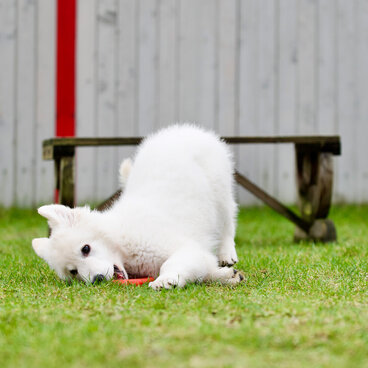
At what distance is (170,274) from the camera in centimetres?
264

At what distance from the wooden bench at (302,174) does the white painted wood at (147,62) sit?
1.97 m

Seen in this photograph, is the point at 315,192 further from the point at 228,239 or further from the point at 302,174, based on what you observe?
the point at 228,239

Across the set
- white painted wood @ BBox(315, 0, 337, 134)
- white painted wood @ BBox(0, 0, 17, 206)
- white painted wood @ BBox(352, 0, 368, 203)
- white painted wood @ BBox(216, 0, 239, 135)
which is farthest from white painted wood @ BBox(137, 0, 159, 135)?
white painted wood @ BBox(352, 0, 368, 203)

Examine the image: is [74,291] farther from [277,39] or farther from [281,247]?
[277,39]

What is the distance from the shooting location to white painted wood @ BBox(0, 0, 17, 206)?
6254 mm

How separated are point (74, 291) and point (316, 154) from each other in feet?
8.90

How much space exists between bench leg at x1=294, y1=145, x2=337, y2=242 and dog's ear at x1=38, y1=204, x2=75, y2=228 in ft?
Result: 7.67

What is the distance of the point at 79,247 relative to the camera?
273 cm

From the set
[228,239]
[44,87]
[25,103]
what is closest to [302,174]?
[228,239]

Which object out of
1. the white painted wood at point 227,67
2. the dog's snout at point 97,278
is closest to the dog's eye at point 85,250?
the dog's snout at point 97,278

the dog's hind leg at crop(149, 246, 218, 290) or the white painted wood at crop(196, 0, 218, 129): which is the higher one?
the white painted wood at crop(196, 0, 218, 129)

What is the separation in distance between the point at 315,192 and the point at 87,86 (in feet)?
9.13

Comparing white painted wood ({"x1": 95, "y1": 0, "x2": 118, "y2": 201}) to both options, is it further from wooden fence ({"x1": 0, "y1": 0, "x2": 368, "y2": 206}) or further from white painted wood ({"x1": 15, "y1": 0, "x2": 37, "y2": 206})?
white painted wood ({"x1": 15, "y1": 0, "x2": 37, "y2": 206})

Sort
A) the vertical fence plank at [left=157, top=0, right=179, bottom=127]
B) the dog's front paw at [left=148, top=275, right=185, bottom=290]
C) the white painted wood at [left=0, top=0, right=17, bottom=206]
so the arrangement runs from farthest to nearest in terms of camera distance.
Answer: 1. the vertical fence plank at [left=157, top=0, right=179, bottom=127]
2. the white painted wood at [left=0, top=0, right=17, bottom=206]
3. the dog's front paw at [left=148, top=275, right=185, bottom=290]
